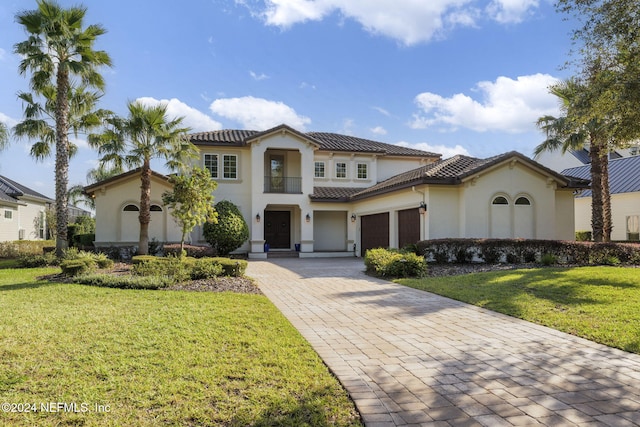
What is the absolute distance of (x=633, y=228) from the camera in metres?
25.7

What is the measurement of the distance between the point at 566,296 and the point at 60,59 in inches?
758

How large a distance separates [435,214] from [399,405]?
13538mm

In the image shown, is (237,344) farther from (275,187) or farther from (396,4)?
(275,187)

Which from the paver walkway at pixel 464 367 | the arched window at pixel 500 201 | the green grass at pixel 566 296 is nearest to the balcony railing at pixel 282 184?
the arched window at pixel 500 201

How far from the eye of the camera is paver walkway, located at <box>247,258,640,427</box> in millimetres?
3611

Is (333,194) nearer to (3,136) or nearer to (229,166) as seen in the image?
(229,166)

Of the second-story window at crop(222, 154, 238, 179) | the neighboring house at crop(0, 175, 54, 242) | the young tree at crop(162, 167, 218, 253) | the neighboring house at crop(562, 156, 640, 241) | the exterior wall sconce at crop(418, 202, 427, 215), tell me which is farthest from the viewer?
the neighboring house at crop(0, 175, 54, 242)

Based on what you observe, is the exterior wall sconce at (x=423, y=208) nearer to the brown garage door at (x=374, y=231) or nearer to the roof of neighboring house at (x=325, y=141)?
the brown garage door at (x=374, y=231)

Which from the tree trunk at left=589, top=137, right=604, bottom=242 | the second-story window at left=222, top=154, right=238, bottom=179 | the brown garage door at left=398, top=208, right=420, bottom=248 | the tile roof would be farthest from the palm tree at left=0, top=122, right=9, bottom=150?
the tree trunk at left=589, top=137, right=604, bottom=242

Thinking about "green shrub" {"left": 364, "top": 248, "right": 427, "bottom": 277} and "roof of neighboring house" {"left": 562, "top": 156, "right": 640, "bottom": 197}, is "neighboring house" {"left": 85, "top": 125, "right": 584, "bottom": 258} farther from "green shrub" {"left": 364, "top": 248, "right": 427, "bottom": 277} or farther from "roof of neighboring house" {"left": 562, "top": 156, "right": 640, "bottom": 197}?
"roof of neighboring house" {"left": 562, "top": 156, "right": 640, "bottom": 197}

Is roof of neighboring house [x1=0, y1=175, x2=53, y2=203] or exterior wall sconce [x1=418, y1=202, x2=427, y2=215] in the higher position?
roof of neighboring house [x1=0, y1=175, x2=53, y2=203]

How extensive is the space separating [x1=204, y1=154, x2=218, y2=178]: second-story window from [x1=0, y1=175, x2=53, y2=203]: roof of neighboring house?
46.3 ft

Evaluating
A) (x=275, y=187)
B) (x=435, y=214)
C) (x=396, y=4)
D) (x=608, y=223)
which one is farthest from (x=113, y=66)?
(x=608, y=223)

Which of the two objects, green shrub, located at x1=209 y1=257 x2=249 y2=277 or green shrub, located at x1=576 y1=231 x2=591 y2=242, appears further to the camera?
green shrub, located at x1=576 y1=231 x2=591 y2=242
